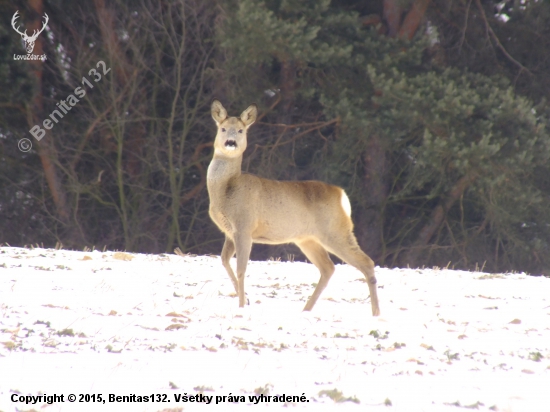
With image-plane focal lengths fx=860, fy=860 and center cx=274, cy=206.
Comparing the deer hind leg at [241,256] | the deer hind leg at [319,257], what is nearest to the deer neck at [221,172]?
the deer hind leg at [241,256]

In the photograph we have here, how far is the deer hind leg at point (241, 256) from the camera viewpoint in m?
7.57

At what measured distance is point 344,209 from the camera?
8172 millimetres

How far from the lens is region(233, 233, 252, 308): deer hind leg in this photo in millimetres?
7566

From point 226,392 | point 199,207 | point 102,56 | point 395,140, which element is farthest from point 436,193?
point 226,392

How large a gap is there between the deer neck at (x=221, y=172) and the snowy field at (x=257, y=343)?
1.04 meters

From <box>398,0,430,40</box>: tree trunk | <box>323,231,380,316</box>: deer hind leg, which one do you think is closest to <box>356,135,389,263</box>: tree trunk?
<box>398,0,430,40</box>: tree trunk

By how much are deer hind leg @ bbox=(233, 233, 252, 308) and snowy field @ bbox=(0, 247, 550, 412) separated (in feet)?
0.49

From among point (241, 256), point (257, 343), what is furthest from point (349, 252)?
point (257, 343)

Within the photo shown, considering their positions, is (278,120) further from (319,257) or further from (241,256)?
(241,256)

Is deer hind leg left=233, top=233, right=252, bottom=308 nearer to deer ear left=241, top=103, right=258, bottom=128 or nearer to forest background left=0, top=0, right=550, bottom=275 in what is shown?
deer ear left=241, top=103, right=258, bottom=128

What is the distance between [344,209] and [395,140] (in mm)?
12421

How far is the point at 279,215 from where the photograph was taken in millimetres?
7961

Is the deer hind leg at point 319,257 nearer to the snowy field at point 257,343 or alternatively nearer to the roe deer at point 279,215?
the roe deer at point 279,215

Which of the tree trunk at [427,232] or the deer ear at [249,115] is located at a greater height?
the deer ear at [249,115]
